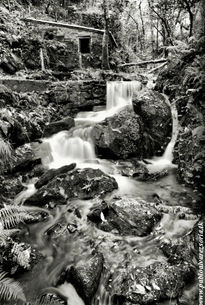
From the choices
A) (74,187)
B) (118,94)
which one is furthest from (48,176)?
(118,94)

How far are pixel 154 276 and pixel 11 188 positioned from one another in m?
4.76

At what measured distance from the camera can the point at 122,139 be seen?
8.65 metres

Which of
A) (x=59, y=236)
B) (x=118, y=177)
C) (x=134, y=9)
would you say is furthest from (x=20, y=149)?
(x=134, y=9)

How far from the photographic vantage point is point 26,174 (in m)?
7.64

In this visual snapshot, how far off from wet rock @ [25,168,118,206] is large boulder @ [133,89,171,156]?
261 cm

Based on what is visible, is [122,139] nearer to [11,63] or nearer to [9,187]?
[9,187]

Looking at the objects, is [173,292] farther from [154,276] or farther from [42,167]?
→ [42,167]

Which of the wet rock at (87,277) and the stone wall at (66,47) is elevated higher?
the stone wall at (66,47)

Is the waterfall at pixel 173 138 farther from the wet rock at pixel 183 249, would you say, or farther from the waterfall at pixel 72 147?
the wet rock at pixel 183 249

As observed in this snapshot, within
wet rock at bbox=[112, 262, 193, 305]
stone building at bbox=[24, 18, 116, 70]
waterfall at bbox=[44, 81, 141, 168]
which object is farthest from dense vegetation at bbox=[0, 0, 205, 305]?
waterfall at bbox=[44, 81, 141, 168]

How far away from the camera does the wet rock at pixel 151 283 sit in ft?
11.7

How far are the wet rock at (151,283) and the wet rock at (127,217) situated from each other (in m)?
1.06

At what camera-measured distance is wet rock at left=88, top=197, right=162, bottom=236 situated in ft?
16.7

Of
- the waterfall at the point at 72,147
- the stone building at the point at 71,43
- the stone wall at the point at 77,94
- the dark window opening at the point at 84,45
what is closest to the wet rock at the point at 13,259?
the waterfall at the point at 72,147
